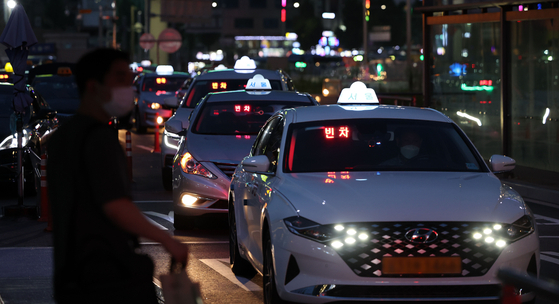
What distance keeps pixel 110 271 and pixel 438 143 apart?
13.6ft

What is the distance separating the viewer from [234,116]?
454 inches

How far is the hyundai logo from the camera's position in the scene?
551 centimetres

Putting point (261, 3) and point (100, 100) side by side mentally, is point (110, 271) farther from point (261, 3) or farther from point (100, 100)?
point (261, 3)

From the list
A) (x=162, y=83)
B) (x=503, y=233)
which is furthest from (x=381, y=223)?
(x=162, y=83)

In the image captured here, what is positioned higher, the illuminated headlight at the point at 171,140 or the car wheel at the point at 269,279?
the illuminated headlight at the point at 171,140

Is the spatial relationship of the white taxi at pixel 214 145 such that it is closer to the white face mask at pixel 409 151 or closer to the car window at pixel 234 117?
the car window at pixel 234 117

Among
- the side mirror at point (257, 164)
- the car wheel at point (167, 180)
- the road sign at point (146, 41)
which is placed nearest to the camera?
the side mirror at point (257, 164)

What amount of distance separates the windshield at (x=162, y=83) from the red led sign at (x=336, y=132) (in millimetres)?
20669

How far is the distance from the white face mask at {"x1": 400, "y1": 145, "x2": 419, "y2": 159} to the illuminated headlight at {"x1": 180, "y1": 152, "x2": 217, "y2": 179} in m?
3.33

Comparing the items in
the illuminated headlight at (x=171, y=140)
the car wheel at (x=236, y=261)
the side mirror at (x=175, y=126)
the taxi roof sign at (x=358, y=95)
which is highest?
the taxi roof sign at (x=358, y=95)

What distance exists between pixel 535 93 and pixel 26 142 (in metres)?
8.26

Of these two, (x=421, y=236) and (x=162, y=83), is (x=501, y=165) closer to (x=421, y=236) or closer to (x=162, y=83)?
(x=421, y=236)

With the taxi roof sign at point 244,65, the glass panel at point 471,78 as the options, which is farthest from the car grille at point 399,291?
the taxi roof sign at point 244,65

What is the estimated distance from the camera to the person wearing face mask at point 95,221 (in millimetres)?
3398
